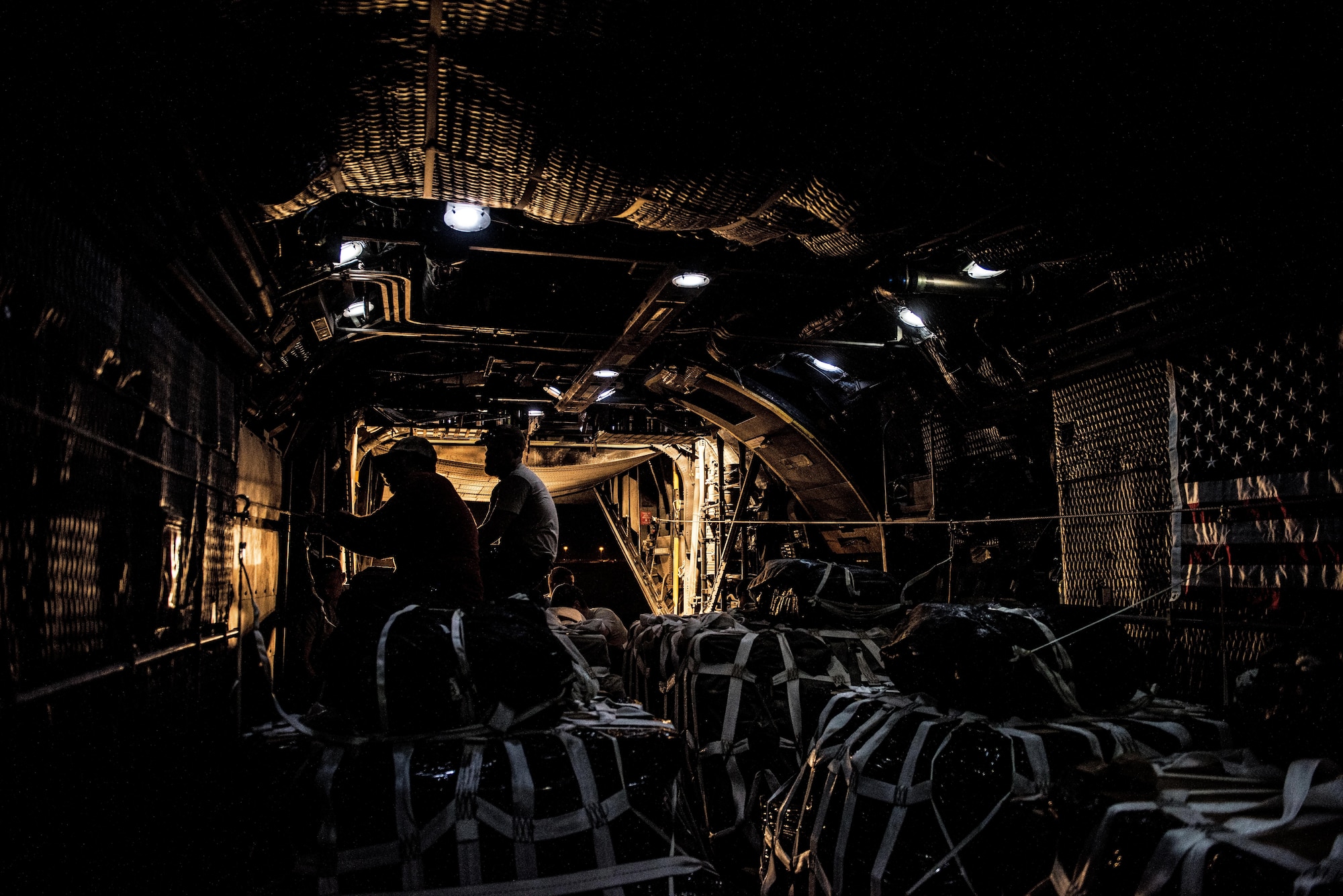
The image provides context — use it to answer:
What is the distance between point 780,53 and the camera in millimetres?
2898

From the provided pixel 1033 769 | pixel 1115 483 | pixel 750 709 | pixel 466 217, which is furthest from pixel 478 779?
pixel 1115 483

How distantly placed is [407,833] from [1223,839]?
282 cm

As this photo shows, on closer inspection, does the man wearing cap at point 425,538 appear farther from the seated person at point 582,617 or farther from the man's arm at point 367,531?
the seated person at point 582,617

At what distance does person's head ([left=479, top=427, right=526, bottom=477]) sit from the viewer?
6410 millimetres

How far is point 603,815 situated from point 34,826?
207cm

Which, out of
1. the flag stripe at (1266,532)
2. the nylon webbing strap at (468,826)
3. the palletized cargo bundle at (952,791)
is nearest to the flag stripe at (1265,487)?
the flag stripe at (1266,532)

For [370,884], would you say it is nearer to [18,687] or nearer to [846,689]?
[18,687]

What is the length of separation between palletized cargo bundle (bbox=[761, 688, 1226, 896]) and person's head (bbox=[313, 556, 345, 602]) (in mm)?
5874

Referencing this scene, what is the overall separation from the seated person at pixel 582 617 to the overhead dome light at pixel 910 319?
449 cm

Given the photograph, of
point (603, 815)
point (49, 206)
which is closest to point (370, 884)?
point (603, 815)

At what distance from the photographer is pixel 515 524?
628 cm

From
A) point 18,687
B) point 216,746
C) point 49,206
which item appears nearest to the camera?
point 18,687

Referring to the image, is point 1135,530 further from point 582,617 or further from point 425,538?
point 582,617

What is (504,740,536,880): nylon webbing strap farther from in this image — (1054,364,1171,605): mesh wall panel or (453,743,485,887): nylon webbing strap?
(1054,364,1171,605): mesh wall panel
